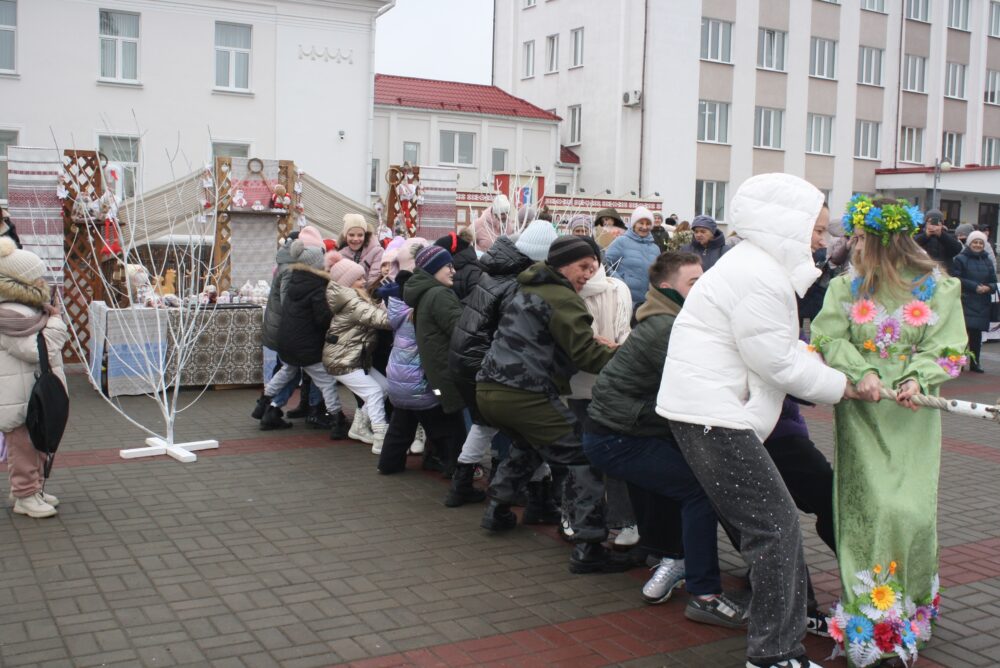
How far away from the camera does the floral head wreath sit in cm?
448

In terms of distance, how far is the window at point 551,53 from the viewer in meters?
41.9

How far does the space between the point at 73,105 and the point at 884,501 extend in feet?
85.0

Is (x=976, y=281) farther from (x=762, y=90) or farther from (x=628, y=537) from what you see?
(x=762, y=90)

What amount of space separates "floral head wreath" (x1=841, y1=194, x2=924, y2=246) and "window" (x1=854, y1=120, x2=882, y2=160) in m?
39.3

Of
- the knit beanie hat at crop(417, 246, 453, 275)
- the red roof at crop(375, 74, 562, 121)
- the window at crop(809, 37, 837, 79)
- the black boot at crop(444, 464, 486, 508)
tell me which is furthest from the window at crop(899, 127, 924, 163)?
the black boot at crop(444, 464, 486, 508)

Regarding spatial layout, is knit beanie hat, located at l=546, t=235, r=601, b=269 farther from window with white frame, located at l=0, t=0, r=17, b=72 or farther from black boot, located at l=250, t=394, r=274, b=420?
window with white frame, located at l=0, t=0, r=17, b=72

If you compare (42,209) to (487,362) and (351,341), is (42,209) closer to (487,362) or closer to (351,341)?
(351,341)

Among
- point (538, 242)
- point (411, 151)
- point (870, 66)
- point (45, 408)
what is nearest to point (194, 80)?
point (411, 151)

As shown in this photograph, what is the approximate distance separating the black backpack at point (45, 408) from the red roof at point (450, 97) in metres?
30.4

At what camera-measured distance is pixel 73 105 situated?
2622 centimetres

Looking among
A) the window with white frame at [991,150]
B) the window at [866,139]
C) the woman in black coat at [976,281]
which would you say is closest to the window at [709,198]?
the window at [866,139]

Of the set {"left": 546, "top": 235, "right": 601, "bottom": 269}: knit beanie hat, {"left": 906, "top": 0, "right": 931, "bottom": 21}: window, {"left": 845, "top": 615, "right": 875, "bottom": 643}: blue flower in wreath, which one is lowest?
{"left": 845, "top": 615, "right": 875, "bottom": 643}: blue flower in wreath

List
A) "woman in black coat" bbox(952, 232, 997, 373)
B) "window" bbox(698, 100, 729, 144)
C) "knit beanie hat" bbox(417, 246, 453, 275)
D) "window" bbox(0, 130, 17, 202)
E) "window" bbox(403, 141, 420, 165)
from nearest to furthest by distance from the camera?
"knit beanie hat" bbox(417, 246, 453, 275) → "woman in black coat" bbox(952, 232, 997, 373) → "window" bbox(0, 130, 17, 202) → "window" bbox(403, 141, 420, 165) → "window" bbox(698, 100, 729, 144)

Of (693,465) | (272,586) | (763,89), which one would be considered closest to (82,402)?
(272,586)
